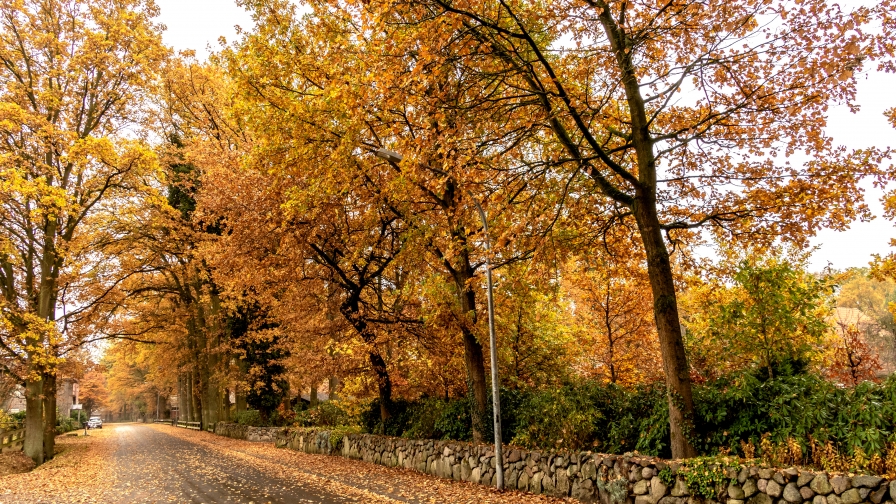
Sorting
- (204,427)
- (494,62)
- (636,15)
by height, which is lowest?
(204,427)

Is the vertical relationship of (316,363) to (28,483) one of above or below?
above

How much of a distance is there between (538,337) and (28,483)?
13623 millimetres

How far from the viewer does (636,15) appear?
31.0 ft

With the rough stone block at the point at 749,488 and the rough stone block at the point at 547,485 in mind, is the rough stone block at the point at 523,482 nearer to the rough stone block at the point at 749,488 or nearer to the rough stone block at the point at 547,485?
the rough stone block at the point at 547,485

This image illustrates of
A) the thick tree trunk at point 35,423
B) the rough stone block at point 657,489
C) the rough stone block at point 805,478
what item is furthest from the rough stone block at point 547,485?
the thick tree trunk at point 35,423

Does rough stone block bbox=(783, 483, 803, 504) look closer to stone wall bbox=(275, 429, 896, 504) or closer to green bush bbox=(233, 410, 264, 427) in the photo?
stone wall bbox=(275, 429, 896, 504)

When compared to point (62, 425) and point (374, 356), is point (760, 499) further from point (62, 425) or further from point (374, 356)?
point (62, 425)

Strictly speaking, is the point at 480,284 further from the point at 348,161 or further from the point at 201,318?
the point at 201,318

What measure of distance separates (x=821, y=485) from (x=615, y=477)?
2831mm

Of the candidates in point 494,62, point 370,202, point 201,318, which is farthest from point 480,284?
point 201,318

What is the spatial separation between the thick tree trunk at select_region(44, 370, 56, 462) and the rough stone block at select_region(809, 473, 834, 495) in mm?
21699

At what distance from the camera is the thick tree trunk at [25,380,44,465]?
57.2 feet

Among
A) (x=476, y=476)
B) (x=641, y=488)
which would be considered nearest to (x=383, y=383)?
(x=476, y=476)

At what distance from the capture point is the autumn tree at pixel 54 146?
1691 cm
